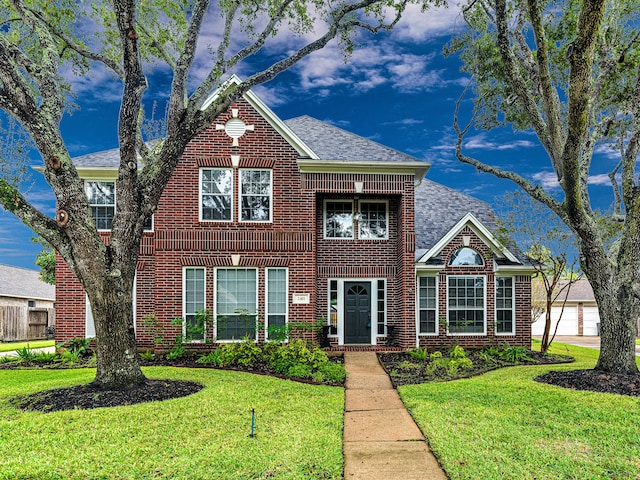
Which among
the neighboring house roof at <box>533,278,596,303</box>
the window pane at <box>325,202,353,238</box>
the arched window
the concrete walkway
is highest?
the window pane at <box>325,202,353,238</box>

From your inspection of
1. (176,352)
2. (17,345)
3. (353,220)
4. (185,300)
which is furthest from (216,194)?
(17,345)

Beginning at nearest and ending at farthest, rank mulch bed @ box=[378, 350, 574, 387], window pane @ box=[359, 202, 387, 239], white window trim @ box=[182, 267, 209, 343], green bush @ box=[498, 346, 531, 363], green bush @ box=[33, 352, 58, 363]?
mulch bed @ box=[378, 350, 574, 387], green bush @ box=[33, 352, 58, 363], green bush @ box=[498, 346, 531, 363], white window trim @ box=[182, 267, 209, 343], window pane @ box=[359, 202, 387, 239]

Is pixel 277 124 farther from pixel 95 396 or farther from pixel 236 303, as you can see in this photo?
pixel 95 396

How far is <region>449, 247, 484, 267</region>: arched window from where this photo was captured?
16.2m

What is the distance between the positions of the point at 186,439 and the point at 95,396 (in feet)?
9.89

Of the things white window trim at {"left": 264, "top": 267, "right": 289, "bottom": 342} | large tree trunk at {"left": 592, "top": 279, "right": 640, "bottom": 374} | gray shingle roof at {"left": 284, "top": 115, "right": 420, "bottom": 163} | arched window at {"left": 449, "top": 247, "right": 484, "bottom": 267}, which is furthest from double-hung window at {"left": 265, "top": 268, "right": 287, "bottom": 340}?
large tree trunk at {"left": 592, "top": 279, "right": 640, "bottom": 374}

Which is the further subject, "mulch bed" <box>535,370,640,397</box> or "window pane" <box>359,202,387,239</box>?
"window pane" <box>359,202,387,239</box>

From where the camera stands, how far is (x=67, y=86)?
13.4 m

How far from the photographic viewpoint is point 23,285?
96.8ft

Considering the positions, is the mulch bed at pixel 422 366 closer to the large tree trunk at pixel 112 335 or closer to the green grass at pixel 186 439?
the green grass at pixel 186 439

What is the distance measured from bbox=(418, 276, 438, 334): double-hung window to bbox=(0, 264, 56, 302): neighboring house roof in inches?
887

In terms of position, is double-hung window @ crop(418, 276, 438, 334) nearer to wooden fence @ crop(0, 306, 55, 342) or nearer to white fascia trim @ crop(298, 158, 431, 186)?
white fascia trim @ crop(298, 158, 431, 186)

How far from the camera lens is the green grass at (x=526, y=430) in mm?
5785

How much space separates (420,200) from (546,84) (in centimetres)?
1100
